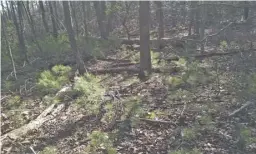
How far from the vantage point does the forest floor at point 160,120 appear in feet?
18.3

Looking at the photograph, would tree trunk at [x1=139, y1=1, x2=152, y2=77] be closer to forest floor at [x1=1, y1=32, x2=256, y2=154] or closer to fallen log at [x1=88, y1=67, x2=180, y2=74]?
fallen log at [x1=88, y1=67, x2=180, y2=74]

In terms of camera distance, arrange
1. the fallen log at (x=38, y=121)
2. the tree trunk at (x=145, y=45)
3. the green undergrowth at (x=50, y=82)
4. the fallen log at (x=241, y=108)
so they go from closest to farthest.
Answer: the fallen log at (x=241, y=108), the fallen log at (x=38, y=121), the green undergrowth at (x=50, y=82), the tree trunk at (x=145, y=45)

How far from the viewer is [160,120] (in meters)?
6.44

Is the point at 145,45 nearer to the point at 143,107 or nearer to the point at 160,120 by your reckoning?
the point at 143,107

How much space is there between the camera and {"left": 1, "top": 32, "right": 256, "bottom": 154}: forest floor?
219 inches

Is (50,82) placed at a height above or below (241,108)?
above

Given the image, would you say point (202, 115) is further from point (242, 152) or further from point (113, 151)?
point (113, 151)

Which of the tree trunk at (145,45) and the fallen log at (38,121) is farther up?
the tree trunk at (145,45)

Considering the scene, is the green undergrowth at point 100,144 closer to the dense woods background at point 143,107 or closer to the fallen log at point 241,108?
the dense woods background at point 143,107

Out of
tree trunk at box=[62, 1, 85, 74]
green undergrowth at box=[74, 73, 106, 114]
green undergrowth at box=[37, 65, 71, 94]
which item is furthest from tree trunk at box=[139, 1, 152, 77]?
green undergrowth at box=[37, 65, 71, 94]

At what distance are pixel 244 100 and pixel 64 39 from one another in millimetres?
12480

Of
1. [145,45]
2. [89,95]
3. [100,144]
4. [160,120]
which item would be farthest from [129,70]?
[100,144]

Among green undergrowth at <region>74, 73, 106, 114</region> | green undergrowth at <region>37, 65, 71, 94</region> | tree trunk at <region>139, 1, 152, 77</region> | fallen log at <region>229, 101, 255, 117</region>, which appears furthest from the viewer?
tree trunk at <region>139, 1, 152, 77</region>

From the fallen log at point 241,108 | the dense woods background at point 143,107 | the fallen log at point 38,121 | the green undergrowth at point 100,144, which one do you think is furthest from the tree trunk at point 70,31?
the fallen log at point 241,108
